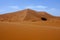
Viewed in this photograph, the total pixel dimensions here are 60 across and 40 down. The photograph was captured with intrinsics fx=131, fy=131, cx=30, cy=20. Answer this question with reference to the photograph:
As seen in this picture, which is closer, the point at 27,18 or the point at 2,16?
the point at 27,18

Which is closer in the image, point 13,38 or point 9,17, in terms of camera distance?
point 13,38

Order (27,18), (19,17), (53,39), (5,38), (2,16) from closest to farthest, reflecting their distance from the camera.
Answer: (5,38) → (53,39) → (27,18) → (19,17) → (2,16)

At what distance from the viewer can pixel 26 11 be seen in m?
36.9

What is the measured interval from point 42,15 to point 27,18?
6.72 metres

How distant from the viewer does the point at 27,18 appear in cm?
3419

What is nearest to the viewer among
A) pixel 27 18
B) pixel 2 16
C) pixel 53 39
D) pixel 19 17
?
pixel 53 39

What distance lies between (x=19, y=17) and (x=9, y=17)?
123 inches

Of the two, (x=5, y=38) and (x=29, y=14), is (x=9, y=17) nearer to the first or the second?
(x=29, y=14)

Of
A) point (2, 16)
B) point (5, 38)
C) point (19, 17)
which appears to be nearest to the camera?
point (5, 38)

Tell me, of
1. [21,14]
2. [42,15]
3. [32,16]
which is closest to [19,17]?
[21,14]

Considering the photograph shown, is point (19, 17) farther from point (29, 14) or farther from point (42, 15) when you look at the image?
point (42, 15)

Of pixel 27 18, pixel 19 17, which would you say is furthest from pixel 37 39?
pixel 19 17

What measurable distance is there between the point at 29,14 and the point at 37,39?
101 feet

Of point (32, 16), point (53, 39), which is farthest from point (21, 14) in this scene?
point (53, 39)
